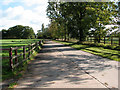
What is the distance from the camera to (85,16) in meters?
26.3

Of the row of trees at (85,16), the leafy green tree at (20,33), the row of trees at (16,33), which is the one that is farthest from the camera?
the leafy green tree at (20,33)

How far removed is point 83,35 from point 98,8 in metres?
19.2

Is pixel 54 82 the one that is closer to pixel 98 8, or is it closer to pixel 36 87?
pixel 36 87

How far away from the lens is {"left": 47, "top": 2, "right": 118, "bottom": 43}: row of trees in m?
12.0

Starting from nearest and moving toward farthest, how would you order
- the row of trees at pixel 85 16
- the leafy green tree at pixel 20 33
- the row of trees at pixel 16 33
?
the row of trees at pixel 85 16 < the row of trees at pixel 16 33 < the leafy green tree at pixel 20 33

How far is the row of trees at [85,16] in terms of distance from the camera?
1203cm

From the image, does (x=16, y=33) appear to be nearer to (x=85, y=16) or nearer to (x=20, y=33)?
(x=20, y=33)

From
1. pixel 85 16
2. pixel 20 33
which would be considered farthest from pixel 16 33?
pixel 85 16

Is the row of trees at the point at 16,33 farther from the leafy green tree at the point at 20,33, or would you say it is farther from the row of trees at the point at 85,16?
the row of trees at the point at 85,16

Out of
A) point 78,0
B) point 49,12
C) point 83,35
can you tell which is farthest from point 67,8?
point 49,12

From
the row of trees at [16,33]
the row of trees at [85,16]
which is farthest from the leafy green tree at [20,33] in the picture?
the row of trees at [85,16]

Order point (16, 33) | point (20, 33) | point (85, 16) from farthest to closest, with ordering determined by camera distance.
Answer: point (20, 33)
point (16, 33)
point (85, 16)

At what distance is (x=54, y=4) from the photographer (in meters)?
35.4

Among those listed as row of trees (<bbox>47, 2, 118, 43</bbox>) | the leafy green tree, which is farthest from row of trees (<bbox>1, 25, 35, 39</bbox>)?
row of trees (<bbox>47, 2, 118, 43</bbox>)
